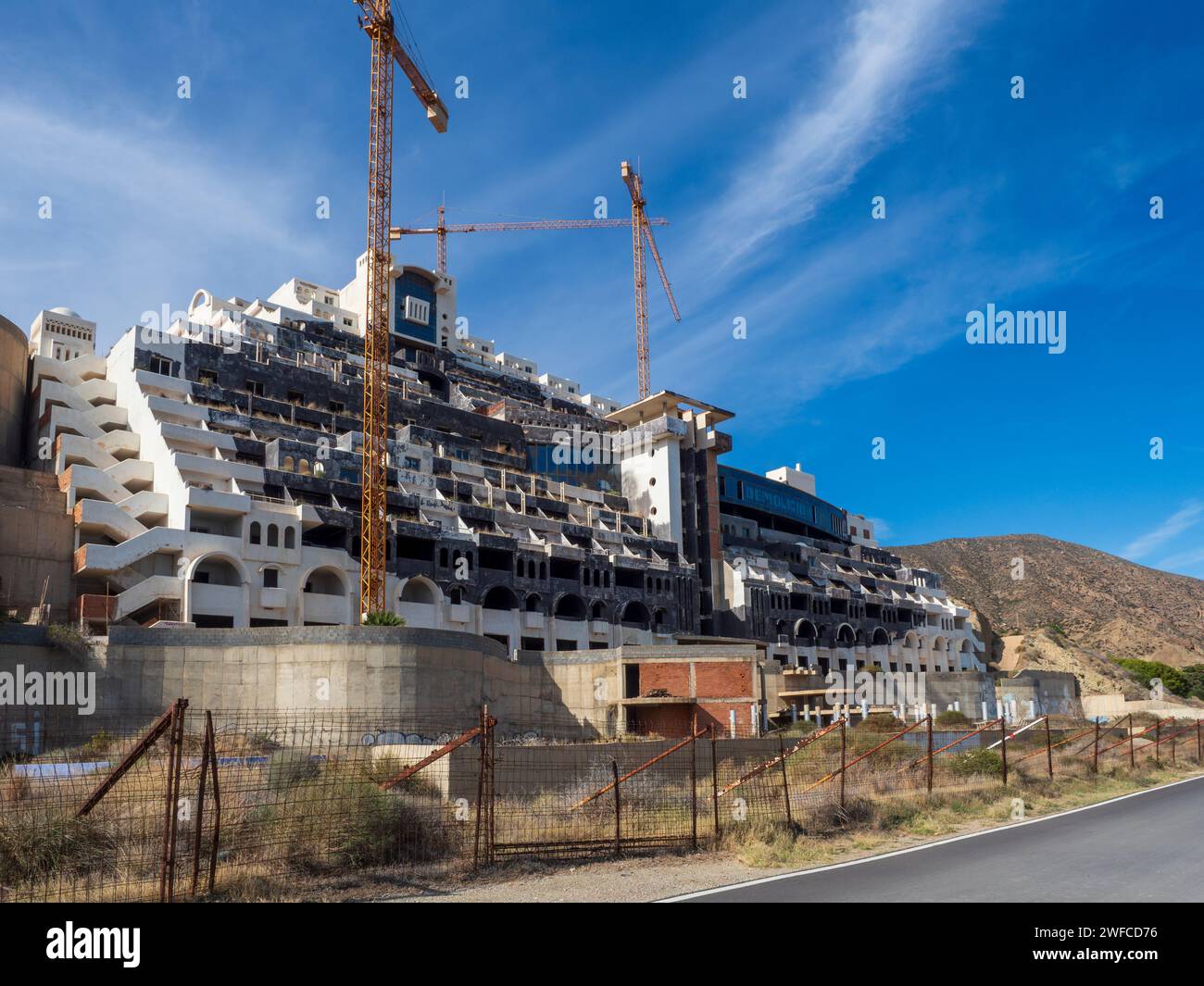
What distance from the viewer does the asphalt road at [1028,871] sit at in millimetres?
13633

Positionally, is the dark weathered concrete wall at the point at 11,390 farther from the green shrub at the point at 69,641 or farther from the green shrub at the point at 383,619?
the green shrub at the point at 383,619

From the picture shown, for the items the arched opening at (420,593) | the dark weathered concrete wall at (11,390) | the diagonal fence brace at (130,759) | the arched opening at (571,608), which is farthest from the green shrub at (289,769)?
the arched opening at (571,608)

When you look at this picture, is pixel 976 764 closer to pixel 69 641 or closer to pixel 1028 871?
pixel 1028 871

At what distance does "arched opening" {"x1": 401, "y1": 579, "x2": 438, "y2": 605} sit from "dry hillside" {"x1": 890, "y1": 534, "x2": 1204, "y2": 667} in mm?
101457

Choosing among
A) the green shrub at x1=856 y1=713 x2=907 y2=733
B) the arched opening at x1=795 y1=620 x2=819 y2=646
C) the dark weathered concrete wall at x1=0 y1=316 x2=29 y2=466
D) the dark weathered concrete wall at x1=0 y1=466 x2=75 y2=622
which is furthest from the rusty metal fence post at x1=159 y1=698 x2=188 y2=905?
the arched opening at x1=795 y1=620 x2=819 y2=646

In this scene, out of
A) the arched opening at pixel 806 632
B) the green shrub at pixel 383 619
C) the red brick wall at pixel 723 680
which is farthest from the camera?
the arched opening at pixel 806 632

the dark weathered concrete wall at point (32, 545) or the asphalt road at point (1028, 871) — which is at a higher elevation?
the dark weathered concrete wall at point (32, 545)

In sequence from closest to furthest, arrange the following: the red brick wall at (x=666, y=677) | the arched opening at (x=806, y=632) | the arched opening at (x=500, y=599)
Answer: the red brick wall at (x=666, y=677), the arched opening at (x=500, y=599), the arched opening at (x=806, y=632)

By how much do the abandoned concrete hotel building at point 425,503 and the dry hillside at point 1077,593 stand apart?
2008 inches

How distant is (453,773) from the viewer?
87.1 ft

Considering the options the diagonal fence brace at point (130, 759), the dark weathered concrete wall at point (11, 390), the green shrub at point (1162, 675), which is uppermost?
the dark weathered concrete wall at point (11, 390)
